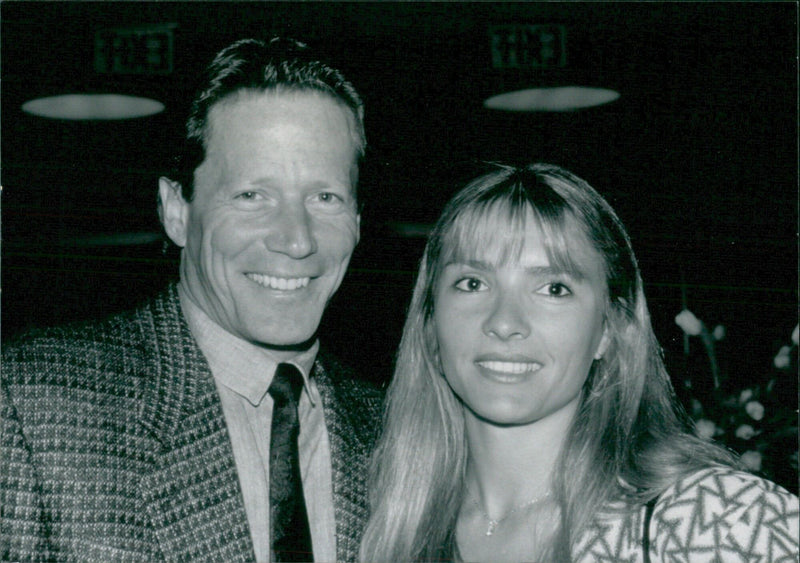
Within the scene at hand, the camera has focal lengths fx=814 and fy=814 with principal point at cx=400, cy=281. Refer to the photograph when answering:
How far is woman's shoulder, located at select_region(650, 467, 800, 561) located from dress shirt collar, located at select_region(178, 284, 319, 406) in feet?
2.88

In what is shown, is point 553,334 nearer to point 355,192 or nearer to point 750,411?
point 355,192

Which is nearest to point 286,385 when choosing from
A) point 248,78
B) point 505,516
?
point 505,516

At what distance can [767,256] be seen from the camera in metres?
4.14

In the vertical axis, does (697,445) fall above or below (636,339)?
below

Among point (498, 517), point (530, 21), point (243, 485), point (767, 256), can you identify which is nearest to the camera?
point (243, 485)

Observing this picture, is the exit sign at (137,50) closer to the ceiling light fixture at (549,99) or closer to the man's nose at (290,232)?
the ceiling light fixture at (549,99)

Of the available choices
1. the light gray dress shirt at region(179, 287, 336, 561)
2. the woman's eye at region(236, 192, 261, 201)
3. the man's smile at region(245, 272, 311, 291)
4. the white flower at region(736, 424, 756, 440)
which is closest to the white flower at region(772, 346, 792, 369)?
the white flower at region(736, 424, 756, 440)

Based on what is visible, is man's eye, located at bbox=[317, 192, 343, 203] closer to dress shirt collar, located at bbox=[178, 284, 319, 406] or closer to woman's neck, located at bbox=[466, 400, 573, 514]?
dress shirt collar, located at bbox=[178, 284, 319, 406]

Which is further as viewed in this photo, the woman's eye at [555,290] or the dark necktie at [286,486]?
the woman's eye at [555,290]

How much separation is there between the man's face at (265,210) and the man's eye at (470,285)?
0.32 meters

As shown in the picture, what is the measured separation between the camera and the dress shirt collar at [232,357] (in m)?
1.83

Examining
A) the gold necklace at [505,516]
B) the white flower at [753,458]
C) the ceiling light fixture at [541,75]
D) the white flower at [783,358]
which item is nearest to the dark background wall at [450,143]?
the ceiling light fixture at [541,75]

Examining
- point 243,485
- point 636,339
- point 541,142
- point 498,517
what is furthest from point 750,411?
point 243,485

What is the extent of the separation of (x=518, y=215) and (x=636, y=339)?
16.4 inches
